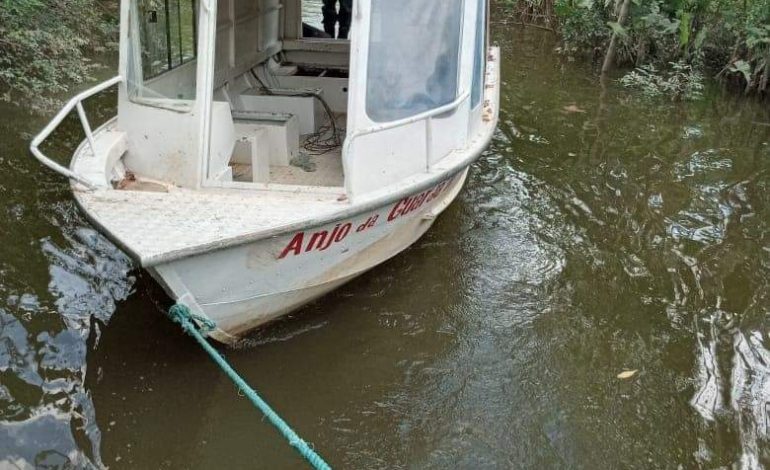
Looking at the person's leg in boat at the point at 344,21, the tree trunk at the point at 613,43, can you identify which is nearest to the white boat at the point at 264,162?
the person's leg in boat at the point at 344,21

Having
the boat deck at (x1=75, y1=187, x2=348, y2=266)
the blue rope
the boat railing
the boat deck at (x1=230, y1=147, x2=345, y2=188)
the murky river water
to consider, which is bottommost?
the murky river water

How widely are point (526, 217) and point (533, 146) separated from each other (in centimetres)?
209

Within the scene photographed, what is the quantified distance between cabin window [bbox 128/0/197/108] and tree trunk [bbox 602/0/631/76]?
811 cm

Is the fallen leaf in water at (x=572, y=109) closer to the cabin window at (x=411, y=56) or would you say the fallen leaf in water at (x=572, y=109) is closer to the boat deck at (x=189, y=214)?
the cabin window at (x=411, y=56)

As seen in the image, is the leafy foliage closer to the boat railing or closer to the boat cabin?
the boat cabin

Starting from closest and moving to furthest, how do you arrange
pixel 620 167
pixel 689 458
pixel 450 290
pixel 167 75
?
pixel 689 458 → pixel 167 75 → pixel 450 290 → pixel 620 167

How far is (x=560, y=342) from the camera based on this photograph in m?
4.71

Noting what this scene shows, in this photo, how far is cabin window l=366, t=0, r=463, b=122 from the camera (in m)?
4.27

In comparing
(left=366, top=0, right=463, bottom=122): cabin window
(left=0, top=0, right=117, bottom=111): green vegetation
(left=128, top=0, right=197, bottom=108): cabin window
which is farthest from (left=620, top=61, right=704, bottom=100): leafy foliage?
(left=0, top=0, right=117, bottom=111): green vegetation

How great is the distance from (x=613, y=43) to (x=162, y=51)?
8.72 meters

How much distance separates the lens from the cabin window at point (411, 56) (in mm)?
4266

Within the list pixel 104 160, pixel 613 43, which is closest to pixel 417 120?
pixel 104 160

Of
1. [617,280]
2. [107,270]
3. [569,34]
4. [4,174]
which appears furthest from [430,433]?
[569,34]

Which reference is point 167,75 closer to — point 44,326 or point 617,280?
point 44,326
